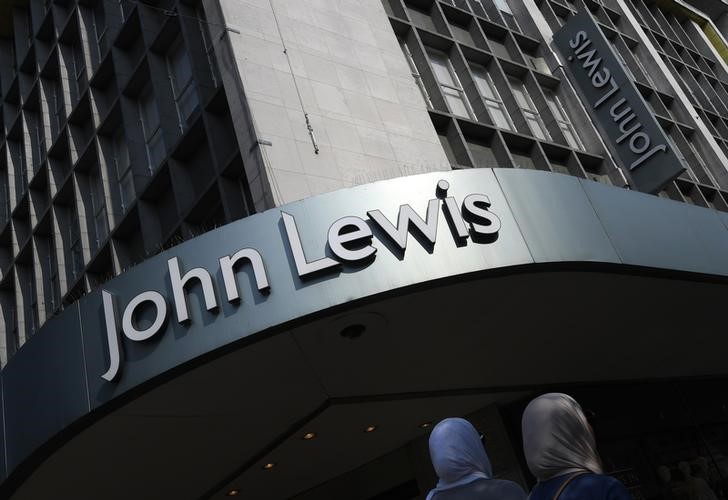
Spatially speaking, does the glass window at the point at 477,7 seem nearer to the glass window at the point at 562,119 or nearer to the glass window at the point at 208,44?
the glass window at the point at 562,119

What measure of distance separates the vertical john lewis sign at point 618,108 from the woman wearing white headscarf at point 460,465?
13374 mm

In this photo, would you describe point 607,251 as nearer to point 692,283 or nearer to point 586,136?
point 692,283

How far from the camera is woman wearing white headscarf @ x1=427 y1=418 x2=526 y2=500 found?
3789 millimetres

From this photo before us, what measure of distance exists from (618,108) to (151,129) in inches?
452

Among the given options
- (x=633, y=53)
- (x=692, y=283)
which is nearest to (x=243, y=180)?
(x=692, y=283)

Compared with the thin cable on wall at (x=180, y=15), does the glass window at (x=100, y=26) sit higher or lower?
higher

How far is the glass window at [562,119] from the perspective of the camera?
19.2 metres

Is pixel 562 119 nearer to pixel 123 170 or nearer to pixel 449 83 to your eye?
pixel 449 83

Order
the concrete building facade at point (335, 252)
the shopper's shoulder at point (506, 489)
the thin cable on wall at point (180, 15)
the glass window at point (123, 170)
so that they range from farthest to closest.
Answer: the glass window at point (123, 170)
the thin cable on wall at point (180, 15)
the concrete building facade at point (335, 252)
the shopper's shoulder at point (506, 489)

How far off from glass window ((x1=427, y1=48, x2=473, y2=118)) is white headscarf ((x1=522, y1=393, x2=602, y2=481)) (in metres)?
14.3

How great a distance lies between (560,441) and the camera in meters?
3.12

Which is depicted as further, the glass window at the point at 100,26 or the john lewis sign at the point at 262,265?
the glass window at the point at 100,26

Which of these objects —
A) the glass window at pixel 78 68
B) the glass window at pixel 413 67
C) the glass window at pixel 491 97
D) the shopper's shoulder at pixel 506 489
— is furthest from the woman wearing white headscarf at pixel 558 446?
the glass window at pixel 78 68

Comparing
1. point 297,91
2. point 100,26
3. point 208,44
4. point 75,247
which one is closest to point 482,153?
point 297,91
